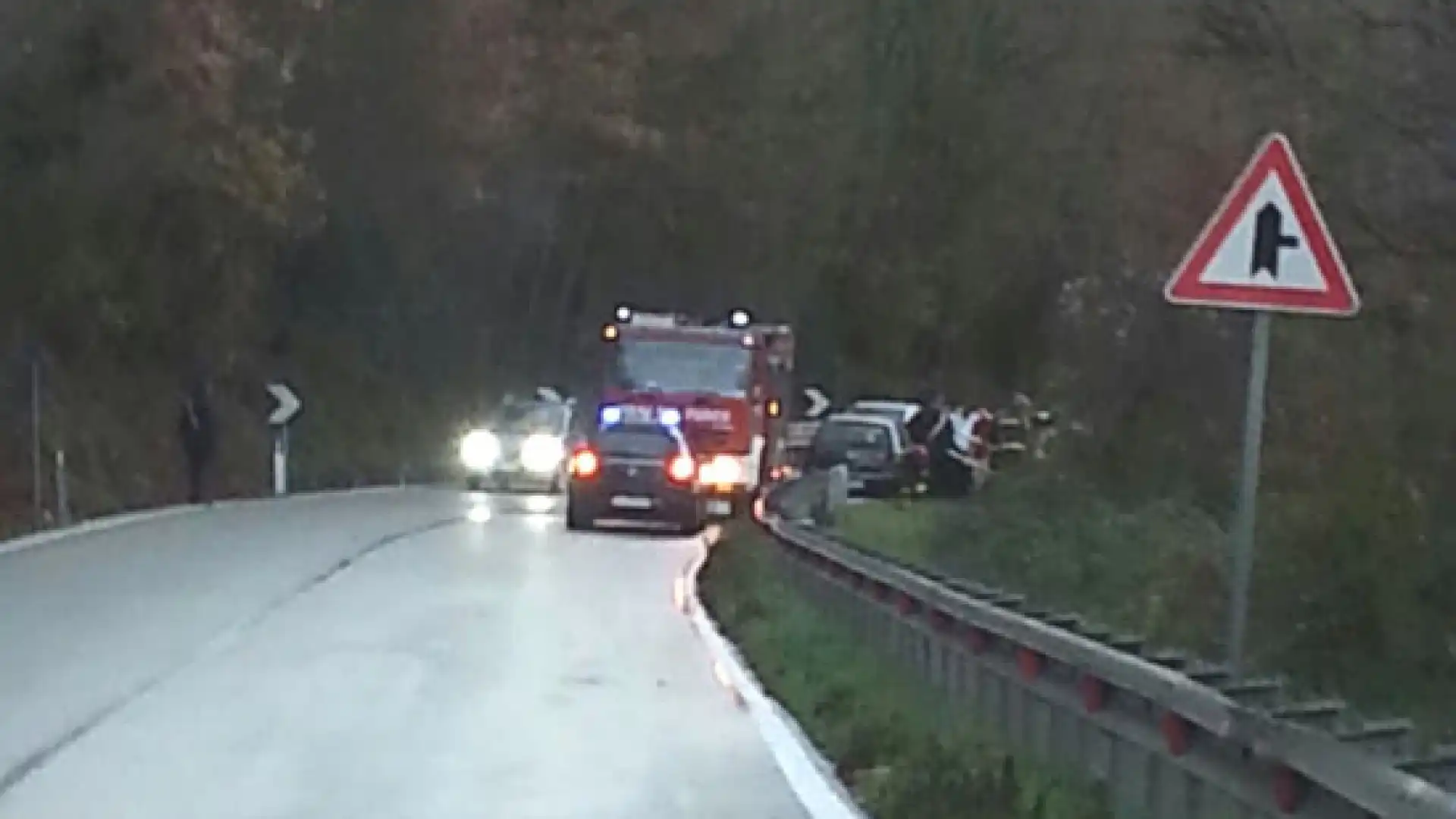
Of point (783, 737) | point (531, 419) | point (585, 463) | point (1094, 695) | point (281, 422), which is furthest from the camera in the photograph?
point (531, 419)

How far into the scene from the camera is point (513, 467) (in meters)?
55.8

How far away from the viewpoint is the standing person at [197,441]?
45.6 metres

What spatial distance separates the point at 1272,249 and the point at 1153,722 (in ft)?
6.55

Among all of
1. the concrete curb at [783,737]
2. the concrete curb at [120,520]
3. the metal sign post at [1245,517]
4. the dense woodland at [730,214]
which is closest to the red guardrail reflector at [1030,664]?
the concrete curb at [783,737]

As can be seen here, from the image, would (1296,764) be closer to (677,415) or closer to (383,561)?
(383,561)

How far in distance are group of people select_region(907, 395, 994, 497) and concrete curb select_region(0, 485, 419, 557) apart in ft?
31.9

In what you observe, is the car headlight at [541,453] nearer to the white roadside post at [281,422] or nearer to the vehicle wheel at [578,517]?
the white roadside post at [281,422]

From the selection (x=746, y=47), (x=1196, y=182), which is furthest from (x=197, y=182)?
(x=746, y=47)

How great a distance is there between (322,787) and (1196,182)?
12.8 meters

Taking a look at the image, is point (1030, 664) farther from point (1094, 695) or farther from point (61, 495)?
point (61, 495)

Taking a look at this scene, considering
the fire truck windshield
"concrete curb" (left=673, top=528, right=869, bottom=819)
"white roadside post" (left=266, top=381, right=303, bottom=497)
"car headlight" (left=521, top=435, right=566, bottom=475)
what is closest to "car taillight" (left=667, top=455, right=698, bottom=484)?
the fire truck windshield

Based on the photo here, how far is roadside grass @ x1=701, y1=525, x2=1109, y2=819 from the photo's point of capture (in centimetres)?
1255

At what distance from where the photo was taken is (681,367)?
47.0m

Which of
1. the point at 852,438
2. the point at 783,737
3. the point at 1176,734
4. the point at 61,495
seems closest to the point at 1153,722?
the point at 1176,734
